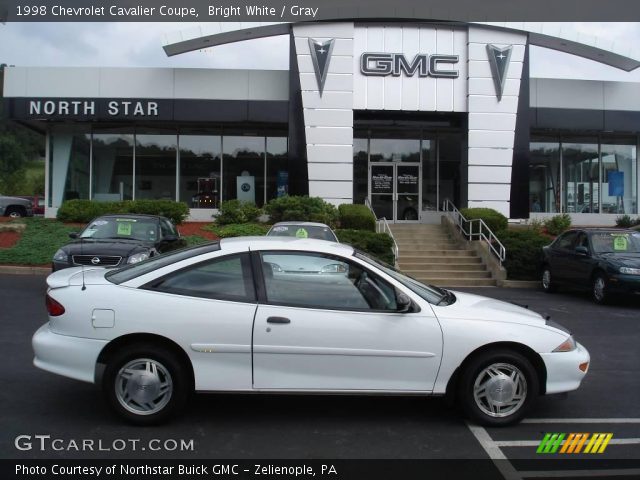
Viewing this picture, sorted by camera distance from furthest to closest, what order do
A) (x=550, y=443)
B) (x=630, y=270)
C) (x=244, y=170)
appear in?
(x=244, y=170), (x=630, y=270), (x=550, y=443)

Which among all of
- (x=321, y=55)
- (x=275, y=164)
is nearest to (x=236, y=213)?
(x=275, y=164)

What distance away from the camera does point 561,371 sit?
4.77 metres

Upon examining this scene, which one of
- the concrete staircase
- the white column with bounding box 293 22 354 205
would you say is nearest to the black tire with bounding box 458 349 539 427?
the concrete staircase

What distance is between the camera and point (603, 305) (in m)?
11.6

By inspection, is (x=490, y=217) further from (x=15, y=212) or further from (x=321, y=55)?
(x=15, y=212)

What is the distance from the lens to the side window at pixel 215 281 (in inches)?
186

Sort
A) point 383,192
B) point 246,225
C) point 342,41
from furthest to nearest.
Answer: point 383,192 < point 342,41 < point 246,225

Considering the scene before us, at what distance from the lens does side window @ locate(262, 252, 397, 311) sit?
4734mm

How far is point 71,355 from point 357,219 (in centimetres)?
1400

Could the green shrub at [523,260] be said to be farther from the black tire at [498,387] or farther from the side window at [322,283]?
the side window at [322,283]

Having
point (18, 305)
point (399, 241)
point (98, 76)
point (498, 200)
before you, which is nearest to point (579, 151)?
point (498, 200)

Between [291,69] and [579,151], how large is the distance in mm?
12526

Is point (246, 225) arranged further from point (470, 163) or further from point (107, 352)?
point (107, 352)

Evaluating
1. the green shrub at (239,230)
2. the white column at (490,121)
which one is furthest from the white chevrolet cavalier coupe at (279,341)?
the white column at (490,121)
